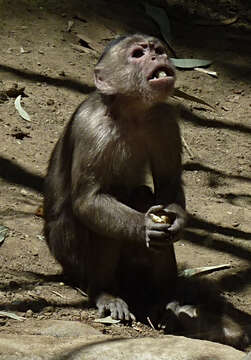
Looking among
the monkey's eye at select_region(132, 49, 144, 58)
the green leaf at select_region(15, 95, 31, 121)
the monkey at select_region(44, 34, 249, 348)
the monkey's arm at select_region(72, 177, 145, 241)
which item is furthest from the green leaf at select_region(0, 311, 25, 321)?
the green leaf at select_region(15, 95, 31, 121)

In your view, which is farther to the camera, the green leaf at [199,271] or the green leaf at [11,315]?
the green leaf at [199,271]

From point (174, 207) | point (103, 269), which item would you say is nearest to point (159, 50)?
point (174, 207)

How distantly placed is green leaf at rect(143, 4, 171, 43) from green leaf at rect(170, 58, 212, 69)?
47 centimetres

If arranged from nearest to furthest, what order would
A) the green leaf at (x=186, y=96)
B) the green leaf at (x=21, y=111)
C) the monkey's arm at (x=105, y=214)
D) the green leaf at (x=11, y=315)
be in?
1. the green leaf at (x=11, y=315)
2. the monkey's arm at (x=105, y=214)
3. the green leaf at (x=21, y=111)
4. the green leaf at (x=186, y=96)

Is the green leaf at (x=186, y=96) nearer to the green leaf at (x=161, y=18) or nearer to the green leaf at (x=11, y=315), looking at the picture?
the green leaf at (x=161, y=18)

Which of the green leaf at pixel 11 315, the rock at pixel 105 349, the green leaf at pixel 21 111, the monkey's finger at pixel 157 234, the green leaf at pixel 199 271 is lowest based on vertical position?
the green leaf at pixel 199 271

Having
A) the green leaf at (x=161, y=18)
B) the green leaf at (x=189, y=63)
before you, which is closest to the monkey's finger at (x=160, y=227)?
the green leaf at (x=189, y=63)

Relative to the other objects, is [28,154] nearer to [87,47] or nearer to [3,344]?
[87,47]

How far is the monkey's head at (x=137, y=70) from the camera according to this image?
600 cm

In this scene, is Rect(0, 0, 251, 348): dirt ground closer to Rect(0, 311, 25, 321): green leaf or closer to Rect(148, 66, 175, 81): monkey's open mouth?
Rect(0, 311, 25, 321): green leaf

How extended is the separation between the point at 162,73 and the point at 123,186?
0.83 metres

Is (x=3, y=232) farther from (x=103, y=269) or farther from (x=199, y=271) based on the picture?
(x=199, y=271)

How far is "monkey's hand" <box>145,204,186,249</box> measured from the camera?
581 centimetres

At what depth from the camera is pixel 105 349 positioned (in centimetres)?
468
